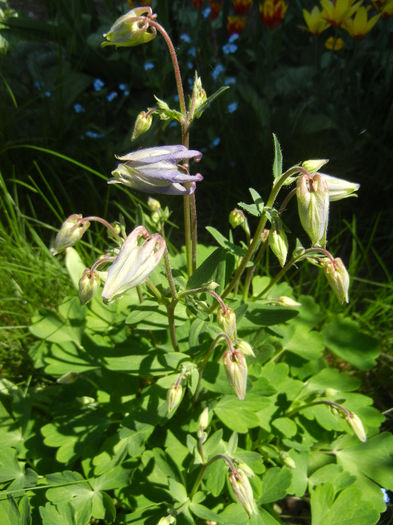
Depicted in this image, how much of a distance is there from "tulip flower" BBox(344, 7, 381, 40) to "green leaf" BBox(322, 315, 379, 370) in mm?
1828

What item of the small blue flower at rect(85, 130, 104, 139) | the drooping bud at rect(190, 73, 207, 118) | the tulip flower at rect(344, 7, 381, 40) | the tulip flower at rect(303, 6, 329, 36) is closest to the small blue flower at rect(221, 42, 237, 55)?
the tulip flower at rect(303, 6, 329, 36)

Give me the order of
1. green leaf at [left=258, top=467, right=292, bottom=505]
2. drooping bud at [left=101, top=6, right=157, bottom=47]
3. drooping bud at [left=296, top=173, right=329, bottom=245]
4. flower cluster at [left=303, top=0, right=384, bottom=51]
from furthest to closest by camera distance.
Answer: flower cluster at [left=303, top=0, right=384, bottom=51]
green leaf at [left=258, top=467, right=292, bottom=505]
drooping bud at [left=101, top=6, right=157, bottom=47]
drooping bud at [left=296, top=173, right=329, bottom=245]

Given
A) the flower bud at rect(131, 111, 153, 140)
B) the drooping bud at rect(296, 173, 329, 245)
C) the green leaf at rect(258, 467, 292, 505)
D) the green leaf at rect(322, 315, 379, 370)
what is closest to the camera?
the drooping bud at rect(296, 173, 329, 245)

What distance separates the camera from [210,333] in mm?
1771

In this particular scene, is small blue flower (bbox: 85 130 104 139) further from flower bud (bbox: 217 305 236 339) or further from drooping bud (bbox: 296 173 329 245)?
drooping bud (bbox: 296 173 329 245)

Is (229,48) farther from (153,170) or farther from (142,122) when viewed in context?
(153,170)

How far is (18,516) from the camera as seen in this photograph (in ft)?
5.65

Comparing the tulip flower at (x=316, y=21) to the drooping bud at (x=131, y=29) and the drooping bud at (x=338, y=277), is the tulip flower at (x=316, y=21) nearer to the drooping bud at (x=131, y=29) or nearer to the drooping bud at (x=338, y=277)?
the drooping bud at (x=131, y=29)

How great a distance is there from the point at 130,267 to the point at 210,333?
0.53m

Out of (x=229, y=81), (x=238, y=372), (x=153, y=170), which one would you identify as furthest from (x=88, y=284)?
(x=229, y=81)

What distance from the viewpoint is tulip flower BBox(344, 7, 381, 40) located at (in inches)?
115

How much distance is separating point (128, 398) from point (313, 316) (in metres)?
1.01

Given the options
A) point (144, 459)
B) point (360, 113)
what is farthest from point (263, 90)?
point (144, 459)

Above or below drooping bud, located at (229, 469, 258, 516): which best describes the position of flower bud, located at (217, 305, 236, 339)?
above
